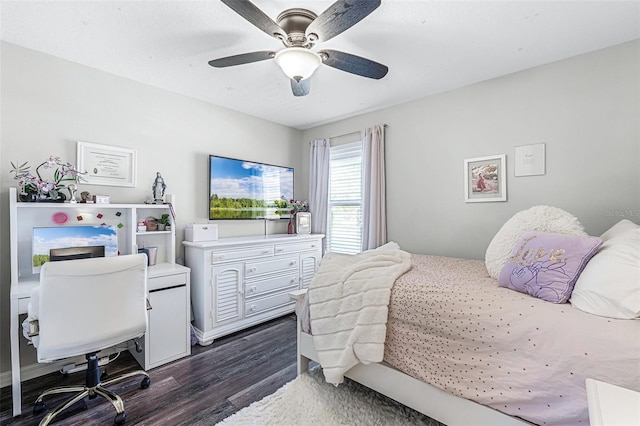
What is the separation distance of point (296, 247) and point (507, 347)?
2.59 meters

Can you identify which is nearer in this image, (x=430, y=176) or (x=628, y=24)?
(x=628, y=24)

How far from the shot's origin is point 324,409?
1.78 m

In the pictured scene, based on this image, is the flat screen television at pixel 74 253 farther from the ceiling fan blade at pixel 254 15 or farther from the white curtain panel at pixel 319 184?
the white curtain panel at pixel 319 184

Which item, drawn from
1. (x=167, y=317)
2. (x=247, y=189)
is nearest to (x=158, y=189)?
(x=247, y=189)

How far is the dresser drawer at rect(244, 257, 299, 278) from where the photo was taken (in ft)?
10.1

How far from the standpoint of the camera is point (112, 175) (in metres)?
2.61

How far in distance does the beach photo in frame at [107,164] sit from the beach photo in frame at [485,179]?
3298 millimetres

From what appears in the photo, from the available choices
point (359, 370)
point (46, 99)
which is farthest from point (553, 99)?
point (46, 99)

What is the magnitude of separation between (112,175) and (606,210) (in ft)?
13.7

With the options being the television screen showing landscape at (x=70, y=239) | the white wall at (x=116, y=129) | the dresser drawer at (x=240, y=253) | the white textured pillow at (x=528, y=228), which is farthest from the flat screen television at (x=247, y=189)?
the white textured pillow at (x=528, y=228)

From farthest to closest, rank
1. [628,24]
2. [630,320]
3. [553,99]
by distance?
[553,99]
[628,24]
[630,320]

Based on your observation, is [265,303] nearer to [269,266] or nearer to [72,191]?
[269,266]

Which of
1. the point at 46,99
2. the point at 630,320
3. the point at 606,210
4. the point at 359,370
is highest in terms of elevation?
the point at 46,99

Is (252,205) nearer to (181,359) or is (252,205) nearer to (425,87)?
(181,359)
